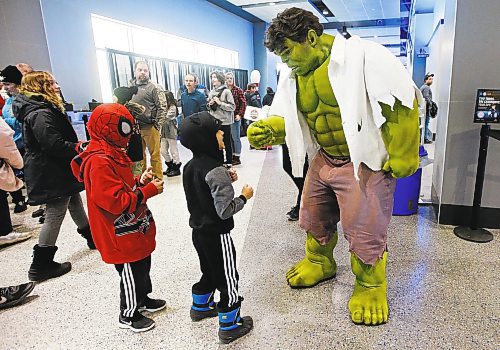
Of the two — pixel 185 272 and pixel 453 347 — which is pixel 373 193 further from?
pixel 185 272

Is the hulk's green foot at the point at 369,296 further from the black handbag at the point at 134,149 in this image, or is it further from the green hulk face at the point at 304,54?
the black handbag at the point at 134,149

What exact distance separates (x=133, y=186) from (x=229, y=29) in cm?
931

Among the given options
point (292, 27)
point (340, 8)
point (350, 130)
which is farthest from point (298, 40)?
point (340, 8)

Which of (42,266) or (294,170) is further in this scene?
(42,266)

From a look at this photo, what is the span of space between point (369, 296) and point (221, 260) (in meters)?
0.81

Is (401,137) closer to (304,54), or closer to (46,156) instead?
(304,54)

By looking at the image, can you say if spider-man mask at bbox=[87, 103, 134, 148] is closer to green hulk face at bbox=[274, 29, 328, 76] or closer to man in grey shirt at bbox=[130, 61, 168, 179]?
green hulk face at bbox=[274, 29, 328, 76]

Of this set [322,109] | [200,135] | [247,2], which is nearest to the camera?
[200,135]

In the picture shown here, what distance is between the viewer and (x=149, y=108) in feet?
13.2

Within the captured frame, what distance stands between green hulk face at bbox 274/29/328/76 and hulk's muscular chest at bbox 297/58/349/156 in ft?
0.11

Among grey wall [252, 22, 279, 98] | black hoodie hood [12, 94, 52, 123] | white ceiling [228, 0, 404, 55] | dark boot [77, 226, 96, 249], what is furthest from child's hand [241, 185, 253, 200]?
grey wall [252, 22, 279, 98]

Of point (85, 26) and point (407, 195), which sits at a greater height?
point (85, 26)

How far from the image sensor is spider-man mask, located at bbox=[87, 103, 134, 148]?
1.50 metres

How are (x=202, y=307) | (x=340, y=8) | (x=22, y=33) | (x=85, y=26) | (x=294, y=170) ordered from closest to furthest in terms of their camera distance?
(x=202, y=307) → (x=294, y=170) → (x=22, y=33) → (x=85, y=26) → (x=340, y=8)
